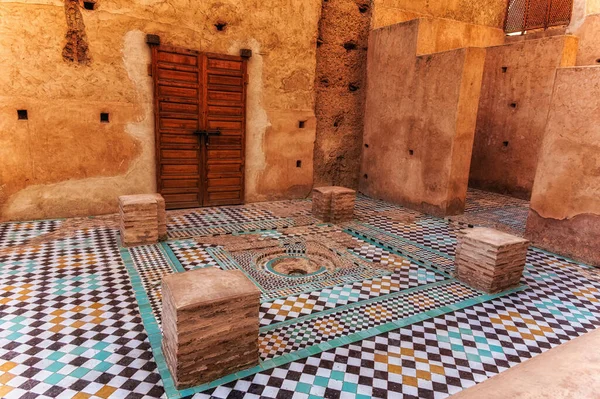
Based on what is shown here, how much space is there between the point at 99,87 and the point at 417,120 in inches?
204

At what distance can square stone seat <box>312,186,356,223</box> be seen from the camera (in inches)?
245

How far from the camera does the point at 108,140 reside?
6.07 meters

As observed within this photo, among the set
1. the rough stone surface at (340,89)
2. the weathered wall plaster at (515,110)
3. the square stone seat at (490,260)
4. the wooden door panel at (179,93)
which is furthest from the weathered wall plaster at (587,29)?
the wooden door panel at (179,93)

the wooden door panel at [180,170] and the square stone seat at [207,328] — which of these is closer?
the square stone seat at [207,328]

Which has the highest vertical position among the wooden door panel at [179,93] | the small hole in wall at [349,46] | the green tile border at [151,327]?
Answer: the small hole in wall at [349,46]

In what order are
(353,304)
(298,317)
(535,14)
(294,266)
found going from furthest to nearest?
(535,14)
(294,266)
(353,304)
(298,317)

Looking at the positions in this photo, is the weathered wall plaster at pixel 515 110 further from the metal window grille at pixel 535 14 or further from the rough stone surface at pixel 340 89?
the rough stone surface at pixel 340 89

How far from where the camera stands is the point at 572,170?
489 centimetres

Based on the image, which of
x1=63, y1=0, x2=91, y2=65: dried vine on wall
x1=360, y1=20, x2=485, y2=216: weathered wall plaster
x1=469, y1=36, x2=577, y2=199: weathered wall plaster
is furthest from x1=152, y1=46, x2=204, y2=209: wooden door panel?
x1=469, y1=36, x2=577, y2=199: weathered wall plaster

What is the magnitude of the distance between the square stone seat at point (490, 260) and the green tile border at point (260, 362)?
129 millimetres

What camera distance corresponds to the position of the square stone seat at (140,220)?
4.80 metres

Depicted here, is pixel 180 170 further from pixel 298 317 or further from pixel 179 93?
pixel 298 317

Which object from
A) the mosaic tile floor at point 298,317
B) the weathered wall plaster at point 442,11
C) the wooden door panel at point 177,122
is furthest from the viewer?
the weathered wall plaster at point 442,11

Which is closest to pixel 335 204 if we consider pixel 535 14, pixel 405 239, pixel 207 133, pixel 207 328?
pixel 405 239
